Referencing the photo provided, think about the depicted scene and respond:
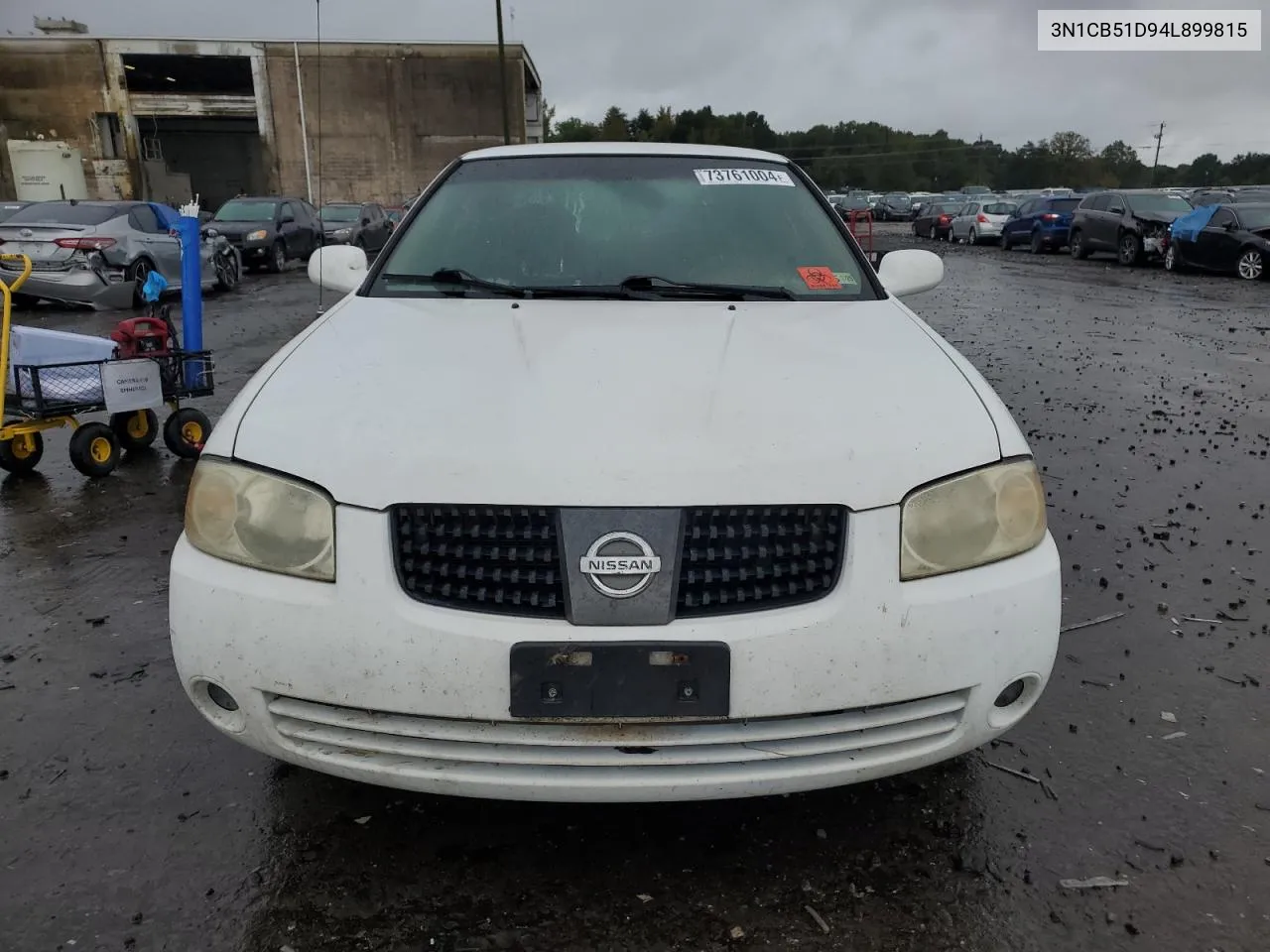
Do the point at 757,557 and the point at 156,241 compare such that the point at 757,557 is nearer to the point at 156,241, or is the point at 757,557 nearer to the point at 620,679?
the point at 620,679

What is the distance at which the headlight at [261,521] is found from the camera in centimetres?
192

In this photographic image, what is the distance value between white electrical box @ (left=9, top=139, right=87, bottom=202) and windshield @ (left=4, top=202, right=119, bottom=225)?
98.5ft

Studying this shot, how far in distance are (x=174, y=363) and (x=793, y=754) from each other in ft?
15.6

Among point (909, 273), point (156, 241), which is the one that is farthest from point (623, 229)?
point (156, 241)

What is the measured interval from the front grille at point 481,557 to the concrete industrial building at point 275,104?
44741 mm

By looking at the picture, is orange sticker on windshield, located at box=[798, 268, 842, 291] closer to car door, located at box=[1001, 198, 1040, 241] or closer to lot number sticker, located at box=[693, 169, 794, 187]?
lot number sticker, located at box=[693, 169, 794, 187]

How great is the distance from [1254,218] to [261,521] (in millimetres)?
19237

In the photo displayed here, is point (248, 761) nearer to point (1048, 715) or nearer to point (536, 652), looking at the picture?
point (536, 652)

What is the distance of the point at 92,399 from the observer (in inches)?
201

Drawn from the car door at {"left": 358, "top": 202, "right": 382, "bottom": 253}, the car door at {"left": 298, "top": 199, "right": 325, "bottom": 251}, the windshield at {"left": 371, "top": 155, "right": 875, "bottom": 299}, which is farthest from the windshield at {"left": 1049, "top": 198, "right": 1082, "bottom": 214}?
the windshield at {"left": 371, "top": 155, "right": 875, "bottom": 299}

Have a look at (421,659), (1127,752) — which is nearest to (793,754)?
(421,659)

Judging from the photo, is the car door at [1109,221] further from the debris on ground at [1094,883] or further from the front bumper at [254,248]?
the debris on ground at [1094,883]

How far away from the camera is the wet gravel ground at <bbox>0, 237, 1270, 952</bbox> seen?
195 cm

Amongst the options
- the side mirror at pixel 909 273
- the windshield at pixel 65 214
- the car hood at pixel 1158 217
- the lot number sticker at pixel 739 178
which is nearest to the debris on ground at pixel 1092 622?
the side mirror at pixel 909 273
